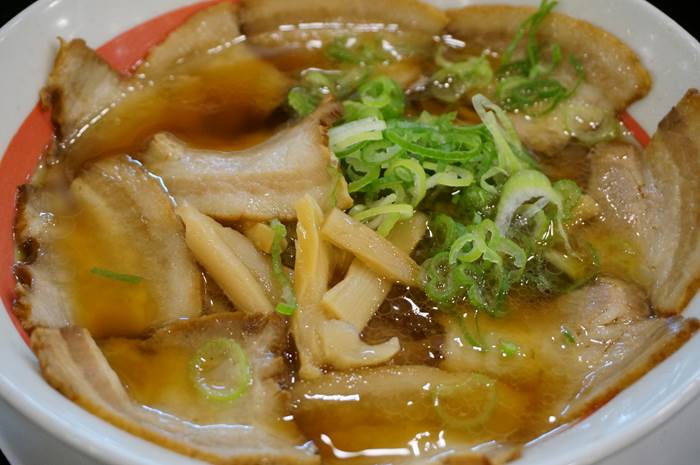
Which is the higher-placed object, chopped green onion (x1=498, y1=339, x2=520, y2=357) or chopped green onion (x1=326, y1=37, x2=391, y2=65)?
chopped green onion (x1=326, y1=37, x2=391, y2=65)

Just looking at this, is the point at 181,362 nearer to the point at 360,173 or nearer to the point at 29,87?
the point at 360,173

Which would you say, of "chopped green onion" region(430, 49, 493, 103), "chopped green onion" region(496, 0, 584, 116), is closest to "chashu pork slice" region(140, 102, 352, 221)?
"chopped green onion" region(430, 49, 493, 103)

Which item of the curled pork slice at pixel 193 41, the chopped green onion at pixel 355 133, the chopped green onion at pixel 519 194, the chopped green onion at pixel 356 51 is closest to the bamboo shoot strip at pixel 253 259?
the chopped green onion at pixel 355 133

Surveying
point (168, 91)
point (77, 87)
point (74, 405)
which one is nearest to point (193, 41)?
point (168, 91)

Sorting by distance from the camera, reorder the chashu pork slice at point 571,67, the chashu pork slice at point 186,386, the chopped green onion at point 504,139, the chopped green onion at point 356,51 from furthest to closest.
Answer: the chopped green onion at point 356,51 → the chashu pork slice at point 571,67 → the chopped green onion at point 504,139 → the chashu pork slice at point 186,386

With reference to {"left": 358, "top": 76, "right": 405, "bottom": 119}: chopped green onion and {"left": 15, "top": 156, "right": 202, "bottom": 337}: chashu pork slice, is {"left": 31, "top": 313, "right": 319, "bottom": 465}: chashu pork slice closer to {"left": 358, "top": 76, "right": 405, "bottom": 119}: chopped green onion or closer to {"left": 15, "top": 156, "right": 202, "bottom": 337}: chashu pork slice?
{"left": 15, "top": 156, "right": 202, "bottom": 337}: chashu pork slice

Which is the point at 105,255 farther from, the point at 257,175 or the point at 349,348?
the point at 349,348

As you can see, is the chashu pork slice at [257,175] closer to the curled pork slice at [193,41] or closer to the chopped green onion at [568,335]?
the curled pork slice at [193,41]
